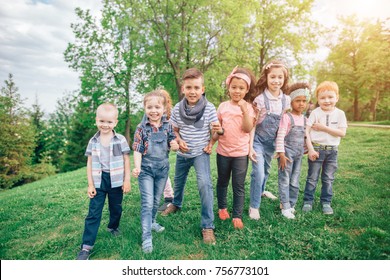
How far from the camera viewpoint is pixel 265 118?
3406 mm

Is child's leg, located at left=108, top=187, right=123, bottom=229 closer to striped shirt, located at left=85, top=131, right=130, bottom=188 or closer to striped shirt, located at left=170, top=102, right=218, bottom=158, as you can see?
striped shirt, located at left=85, top=131, right=130, bottom=188

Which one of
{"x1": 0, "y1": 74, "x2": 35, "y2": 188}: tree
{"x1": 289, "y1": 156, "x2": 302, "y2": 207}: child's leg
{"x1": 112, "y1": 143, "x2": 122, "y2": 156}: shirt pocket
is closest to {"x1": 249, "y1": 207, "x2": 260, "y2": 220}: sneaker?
{"x1": 289, "y1": 156, "x2": 302, "y2": 207}: child's leg

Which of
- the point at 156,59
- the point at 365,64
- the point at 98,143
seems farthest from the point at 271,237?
the point at 156,59

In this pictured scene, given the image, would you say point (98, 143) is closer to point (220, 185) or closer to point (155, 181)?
point (155, 181)

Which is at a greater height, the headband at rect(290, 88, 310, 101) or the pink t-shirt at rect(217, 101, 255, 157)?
the headband at rect(290, 88, 310, 101)

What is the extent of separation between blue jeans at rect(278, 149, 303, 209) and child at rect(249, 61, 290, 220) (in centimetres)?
28

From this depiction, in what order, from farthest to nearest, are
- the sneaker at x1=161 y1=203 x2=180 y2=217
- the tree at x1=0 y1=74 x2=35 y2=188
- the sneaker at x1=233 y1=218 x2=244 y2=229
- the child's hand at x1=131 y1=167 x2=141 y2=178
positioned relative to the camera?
1. the tree at x1=0 y1=74 x2=35 y2=188
2. the sneaker at x1=161 y1=203 x2=180 y2=217
3. the sneaker at x1=233 y1=218 x2=244 y2=229
4. the child's hand at x1=131 y1=167 x2=141 y2=178

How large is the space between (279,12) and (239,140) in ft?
56.1

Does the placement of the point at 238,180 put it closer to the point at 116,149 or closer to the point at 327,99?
the point at 116,149

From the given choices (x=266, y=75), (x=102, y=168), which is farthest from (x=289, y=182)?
(x=102, y=168)

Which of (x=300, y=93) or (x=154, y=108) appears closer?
(x=154, y=108)

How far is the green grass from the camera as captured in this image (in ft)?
8.66

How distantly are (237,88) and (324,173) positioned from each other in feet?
5.52

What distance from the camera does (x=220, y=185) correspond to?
3.40m
